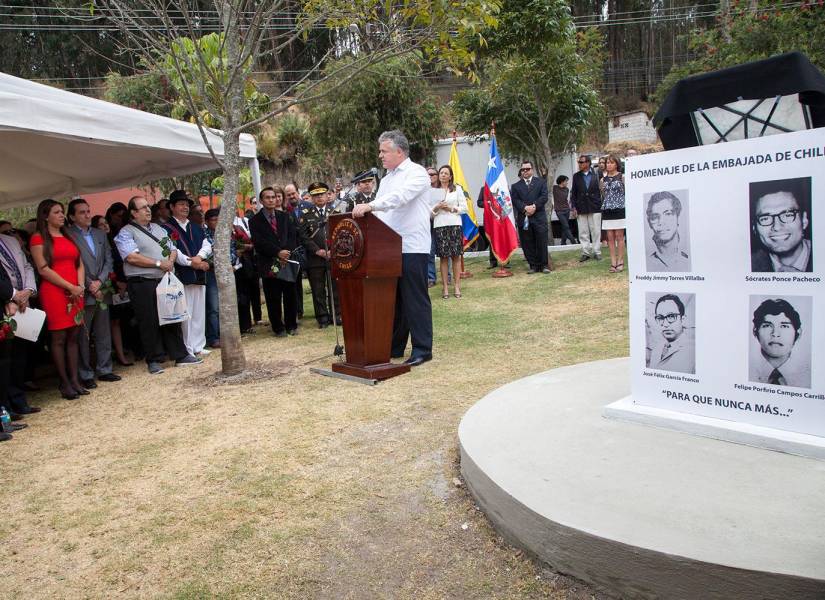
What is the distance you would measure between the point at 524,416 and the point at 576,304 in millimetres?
5198

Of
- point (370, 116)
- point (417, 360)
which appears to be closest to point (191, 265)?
point (417, 360)

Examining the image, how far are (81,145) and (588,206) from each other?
8.54 m

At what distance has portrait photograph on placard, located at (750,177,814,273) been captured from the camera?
2.99 metres

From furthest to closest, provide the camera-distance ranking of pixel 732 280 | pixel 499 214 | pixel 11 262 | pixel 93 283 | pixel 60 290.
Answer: pixel 499 214
pixel 93 283
pixel 60 290
pixel 11 262
pixel 732 280

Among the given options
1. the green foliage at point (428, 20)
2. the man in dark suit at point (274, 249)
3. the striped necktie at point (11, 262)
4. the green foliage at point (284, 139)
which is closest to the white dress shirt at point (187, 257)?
the man in dark suit at point (274, 249)

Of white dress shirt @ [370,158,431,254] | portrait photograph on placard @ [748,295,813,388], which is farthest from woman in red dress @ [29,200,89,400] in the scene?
portrait photograph on placard @ [748,295,813,388]

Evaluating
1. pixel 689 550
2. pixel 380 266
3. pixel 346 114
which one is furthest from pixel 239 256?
pixel 346 114

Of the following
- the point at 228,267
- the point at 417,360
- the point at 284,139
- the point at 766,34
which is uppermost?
the point at 284,139

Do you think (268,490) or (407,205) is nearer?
(268,490)

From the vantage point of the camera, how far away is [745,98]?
3.29 meters

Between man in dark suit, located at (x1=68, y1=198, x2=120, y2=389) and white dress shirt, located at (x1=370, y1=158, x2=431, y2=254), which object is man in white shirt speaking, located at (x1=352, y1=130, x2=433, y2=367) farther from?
man in dark suit, located at (x1=68, y1=198, x2=120, y2=389)

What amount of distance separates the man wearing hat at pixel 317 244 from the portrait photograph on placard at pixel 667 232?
612 cm

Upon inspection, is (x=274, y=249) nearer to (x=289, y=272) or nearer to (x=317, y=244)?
(x=289, y=272)

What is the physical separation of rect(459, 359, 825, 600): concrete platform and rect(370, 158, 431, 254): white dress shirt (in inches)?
99.8
